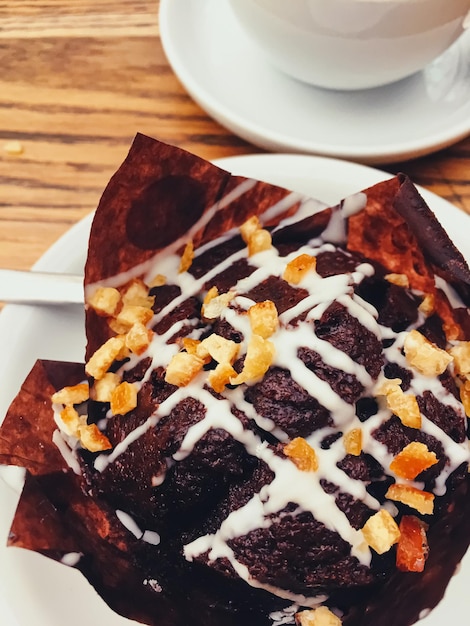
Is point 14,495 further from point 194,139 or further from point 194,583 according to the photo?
point 194,139

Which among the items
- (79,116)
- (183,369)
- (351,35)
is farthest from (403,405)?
(79,116)

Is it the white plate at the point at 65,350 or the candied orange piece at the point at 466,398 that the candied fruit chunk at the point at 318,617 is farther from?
the candied orange piece at the point at 466,398

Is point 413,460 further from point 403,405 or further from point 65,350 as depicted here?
point 65,350

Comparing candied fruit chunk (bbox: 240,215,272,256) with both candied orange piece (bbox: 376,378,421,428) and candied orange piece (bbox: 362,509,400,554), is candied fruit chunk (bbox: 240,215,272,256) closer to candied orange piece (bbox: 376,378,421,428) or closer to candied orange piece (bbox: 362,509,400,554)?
candied orange piece (bbox: 376,378,421,428)

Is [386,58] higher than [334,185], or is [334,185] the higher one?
[386,58]

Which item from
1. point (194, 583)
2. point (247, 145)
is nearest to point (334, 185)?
point (247, 145)

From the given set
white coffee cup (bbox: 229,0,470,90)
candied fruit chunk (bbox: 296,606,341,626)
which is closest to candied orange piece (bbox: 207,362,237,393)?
candied fruit chunk (bbox: 296,606,341,626)
